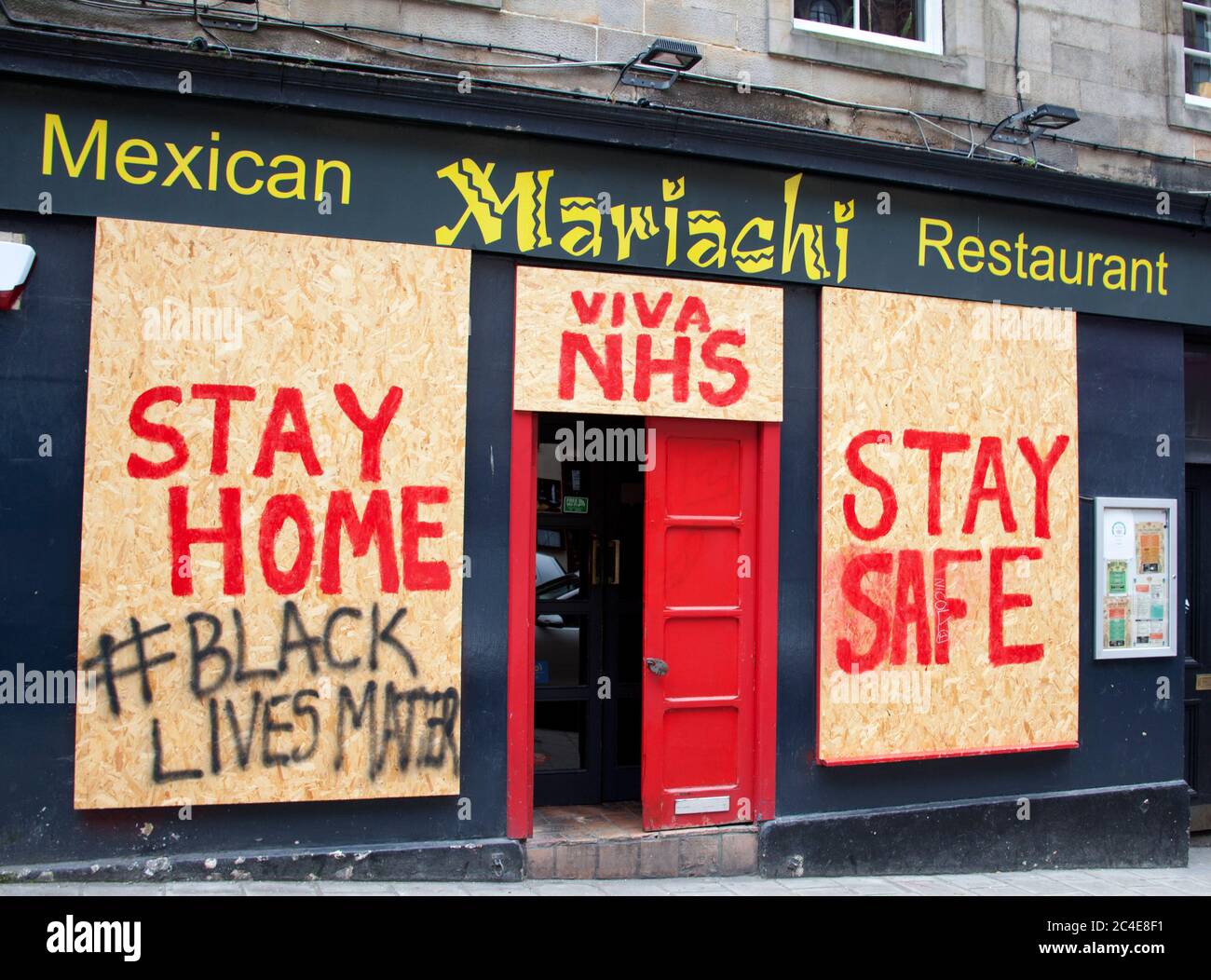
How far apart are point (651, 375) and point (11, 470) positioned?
134 inches

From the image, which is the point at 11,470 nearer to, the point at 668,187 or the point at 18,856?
the point at 18,856

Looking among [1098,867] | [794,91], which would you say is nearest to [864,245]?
[794,91]

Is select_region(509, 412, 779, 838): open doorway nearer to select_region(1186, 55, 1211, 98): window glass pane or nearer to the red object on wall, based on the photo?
the red object on wall

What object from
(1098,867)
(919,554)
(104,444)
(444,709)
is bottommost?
(1098,867)

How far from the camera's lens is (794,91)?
7340 mm

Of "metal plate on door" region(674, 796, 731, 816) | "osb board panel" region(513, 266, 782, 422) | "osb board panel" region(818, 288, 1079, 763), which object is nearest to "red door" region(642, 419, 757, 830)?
"metal plate on door" region(674, 796, 731, 816)

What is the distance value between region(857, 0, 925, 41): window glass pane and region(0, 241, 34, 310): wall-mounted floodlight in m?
5.27

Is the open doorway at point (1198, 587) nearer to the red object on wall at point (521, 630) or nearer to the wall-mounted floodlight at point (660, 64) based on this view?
the wall-mounted floodlight at point (660, 64)

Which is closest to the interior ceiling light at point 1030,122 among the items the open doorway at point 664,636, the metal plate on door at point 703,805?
the open doorway at point 664,636

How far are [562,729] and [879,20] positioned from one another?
511 centimetres

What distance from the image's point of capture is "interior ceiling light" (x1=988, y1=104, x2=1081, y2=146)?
25.2ft

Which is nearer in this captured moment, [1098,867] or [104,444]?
[104,444]

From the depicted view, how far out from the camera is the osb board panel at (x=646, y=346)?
669cm

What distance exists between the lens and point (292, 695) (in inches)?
242
